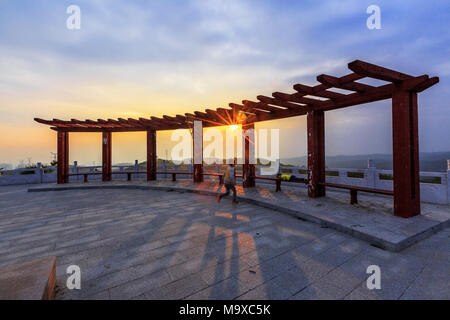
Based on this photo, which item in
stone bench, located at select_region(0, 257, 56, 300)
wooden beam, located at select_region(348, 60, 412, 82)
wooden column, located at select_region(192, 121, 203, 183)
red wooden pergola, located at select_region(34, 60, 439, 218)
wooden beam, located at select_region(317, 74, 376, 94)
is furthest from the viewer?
wooden column, located at select_region(192, 121, 203, 183)

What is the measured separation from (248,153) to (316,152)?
3.33 meters

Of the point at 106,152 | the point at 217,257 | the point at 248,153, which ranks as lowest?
the point at 217,257

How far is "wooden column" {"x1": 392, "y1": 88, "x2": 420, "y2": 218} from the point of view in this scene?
196 inches

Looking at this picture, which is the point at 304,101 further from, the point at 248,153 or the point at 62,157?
the point at 62,157

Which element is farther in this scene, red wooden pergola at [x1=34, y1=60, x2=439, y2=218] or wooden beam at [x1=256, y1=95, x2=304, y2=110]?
wooden beam at [x1=256, y1=95, x2=304, y2=110]

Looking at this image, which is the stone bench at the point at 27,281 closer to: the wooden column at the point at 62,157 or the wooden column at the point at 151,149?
the wooden column at the point at 151,149

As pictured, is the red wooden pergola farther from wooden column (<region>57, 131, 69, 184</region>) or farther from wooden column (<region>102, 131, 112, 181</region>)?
wooden column (<region>102, 131, 112, 181</region>)

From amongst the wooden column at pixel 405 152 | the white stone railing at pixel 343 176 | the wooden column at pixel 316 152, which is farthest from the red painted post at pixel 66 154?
the wooden column at pixel 405 152

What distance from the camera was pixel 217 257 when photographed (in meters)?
3.29

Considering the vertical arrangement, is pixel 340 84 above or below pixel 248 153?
above

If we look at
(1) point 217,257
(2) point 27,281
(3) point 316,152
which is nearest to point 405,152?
(3) point 316,152

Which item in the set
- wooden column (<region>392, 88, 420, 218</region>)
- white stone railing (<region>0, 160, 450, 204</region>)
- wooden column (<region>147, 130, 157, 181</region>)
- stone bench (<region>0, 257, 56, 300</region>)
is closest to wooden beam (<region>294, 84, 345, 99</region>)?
wooden column (<region>392, 88, 420, 218</region>)

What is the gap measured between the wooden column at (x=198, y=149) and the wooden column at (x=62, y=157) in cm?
799
